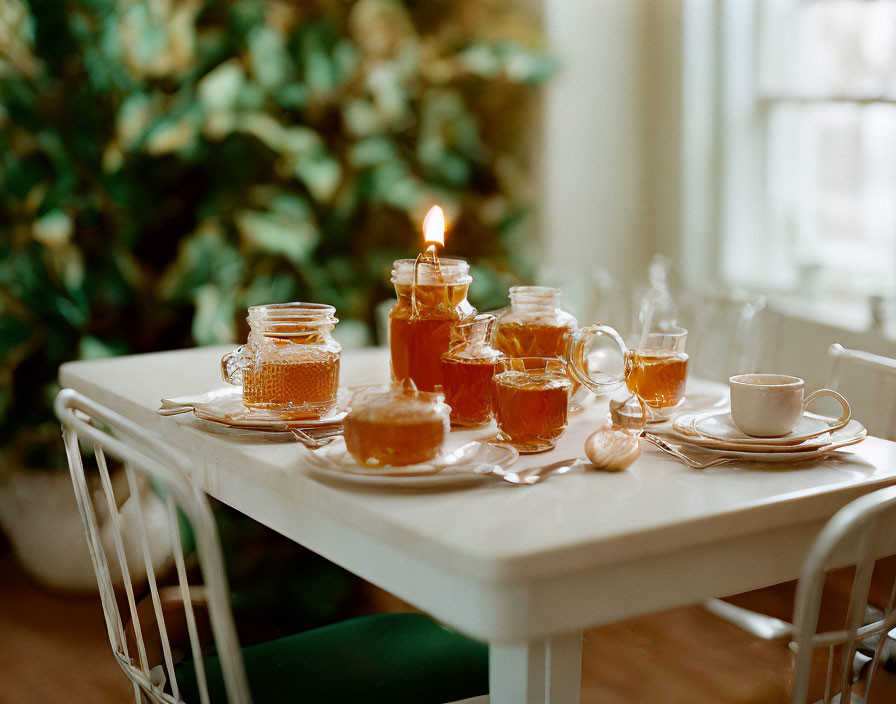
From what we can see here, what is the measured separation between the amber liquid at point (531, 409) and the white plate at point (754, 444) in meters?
0.16

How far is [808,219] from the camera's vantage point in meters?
3.08

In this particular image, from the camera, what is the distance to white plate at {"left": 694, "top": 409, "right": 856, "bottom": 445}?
130 cm

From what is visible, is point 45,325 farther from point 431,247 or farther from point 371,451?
point 371,451

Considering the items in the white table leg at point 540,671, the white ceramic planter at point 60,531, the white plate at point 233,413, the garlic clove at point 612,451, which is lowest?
the white ceramic planter at point 60,531

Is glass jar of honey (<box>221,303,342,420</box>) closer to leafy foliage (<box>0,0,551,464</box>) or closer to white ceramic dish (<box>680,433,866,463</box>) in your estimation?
white ceramic dish (<box>680,433,866,463</box>)

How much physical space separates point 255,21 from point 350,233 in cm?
68

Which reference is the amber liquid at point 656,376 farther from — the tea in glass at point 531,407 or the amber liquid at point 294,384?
the amber liquid at point 294,384

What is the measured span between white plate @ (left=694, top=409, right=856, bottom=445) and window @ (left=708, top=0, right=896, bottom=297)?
1.38 metres

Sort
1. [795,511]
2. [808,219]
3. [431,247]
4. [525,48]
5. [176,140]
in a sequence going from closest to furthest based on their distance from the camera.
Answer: [795,511], [431,247], [176,140], [808,219], [525,48]

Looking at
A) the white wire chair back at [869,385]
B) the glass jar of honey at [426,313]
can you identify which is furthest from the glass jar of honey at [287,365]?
the white wire chair back at [869,385]

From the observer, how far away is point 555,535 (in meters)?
1.00

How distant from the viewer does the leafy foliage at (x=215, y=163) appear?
2840 millimetres

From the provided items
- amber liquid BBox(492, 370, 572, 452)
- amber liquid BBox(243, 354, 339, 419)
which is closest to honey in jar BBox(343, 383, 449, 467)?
amber liquid BBox(492, 370, 572, 452)

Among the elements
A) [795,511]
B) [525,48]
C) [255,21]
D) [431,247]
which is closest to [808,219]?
[525,48]
